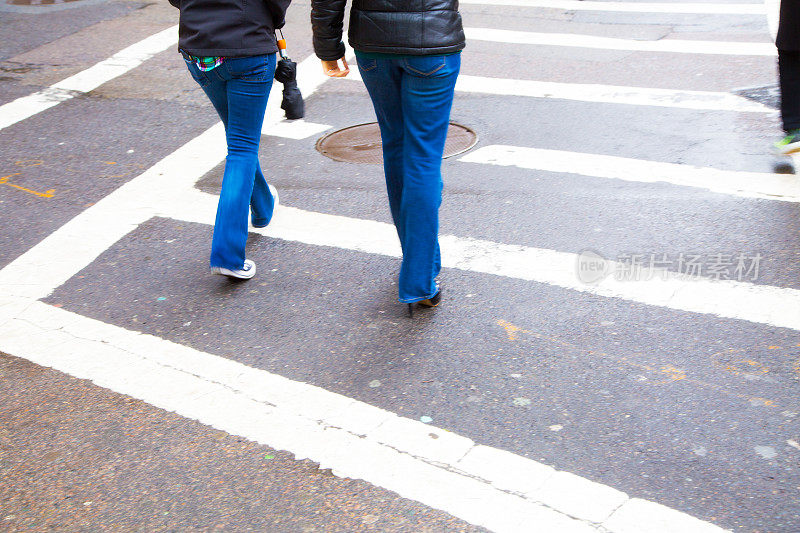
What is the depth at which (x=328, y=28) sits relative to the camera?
3.90 metres

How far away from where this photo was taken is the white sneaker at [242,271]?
15.0 ft

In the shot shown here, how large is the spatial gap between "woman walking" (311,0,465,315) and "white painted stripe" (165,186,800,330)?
61 centimetres

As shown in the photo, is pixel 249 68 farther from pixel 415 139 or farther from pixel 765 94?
pixel 765 94

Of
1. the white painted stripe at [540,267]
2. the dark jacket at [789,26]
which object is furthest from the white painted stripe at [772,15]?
the white painted stripe at [540,267]

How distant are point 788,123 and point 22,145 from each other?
5931mm

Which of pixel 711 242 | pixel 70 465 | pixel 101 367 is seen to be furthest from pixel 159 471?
pixel 711 242

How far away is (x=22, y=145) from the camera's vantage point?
23.4 feet

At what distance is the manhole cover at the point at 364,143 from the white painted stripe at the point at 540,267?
1001 mm

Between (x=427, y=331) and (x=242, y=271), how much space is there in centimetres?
118

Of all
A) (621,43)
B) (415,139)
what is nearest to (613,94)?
(621,43)

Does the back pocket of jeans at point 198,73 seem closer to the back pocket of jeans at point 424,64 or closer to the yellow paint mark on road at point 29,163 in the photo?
the back pocket of jeans at point 424,64

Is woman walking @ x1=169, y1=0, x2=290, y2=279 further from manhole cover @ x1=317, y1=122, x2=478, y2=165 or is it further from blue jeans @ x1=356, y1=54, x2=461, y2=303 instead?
manhole cover @ x1=317, y1=122, x2=478, y2=165

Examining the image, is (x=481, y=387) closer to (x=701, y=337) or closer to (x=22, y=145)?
(x=701, y=337)

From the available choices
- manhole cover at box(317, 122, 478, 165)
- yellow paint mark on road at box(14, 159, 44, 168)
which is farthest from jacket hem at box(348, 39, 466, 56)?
yellow paint mark on road at box(14, 159, 44, 168)
